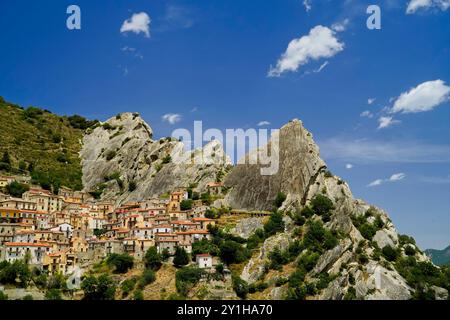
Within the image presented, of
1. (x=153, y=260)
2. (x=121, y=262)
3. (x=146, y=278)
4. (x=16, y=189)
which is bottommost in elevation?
(x=146, y=278)

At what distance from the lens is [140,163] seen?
392ft

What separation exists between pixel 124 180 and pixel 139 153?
9119mm

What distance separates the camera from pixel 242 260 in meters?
74.4

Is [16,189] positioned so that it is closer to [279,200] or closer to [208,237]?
[208,237]

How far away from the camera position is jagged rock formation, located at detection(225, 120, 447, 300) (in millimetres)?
70812

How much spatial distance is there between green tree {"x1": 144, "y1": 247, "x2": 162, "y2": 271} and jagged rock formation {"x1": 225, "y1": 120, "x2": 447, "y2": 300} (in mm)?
11693

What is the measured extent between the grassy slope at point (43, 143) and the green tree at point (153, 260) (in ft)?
135

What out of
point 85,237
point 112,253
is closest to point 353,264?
point 112,253

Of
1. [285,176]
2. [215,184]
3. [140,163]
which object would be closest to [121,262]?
[215,184]

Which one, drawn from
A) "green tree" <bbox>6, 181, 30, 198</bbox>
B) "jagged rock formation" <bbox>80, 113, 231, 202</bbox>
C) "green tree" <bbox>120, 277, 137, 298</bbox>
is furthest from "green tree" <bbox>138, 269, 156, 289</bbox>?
"green tree" <bbox>6, 181, 30, 198</bbox>

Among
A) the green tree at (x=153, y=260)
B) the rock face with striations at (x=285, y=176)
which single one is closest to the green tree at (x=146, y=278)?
the green tree at (x=153, y=260)

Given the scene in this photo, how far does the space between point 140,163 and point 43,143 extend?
84.0ft

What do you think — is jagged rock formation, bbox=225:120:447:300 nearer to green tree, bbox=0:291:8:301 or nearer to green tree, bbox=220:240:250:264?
green tree, bbox=220:240:250:264
